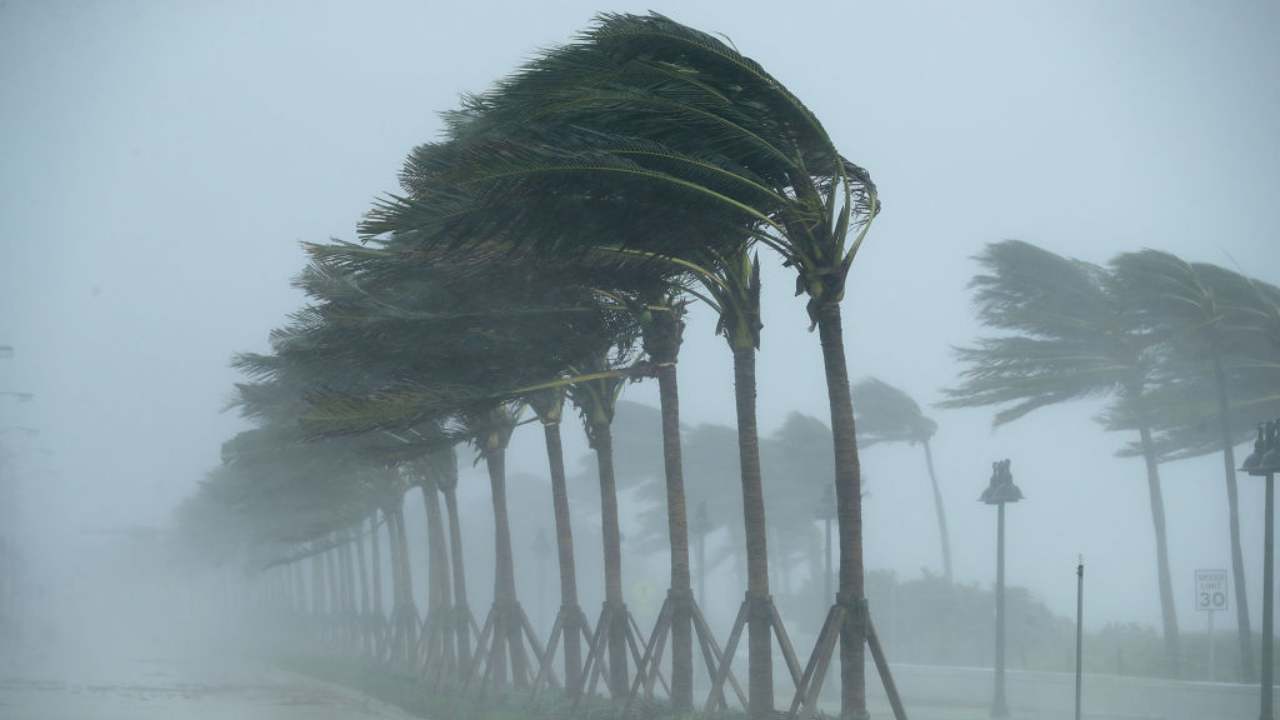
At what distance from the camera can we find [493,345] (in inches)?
747

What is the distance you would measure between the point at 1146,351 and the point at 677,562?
70.9ft

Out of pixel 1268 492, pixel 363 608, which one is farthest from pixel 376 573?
pixel 1268 492

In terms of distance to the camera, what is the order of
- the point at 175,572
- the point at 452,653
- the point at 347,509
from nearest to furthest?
1. the point at 452,653
2. the point at 347,509
3. the point at 175,572

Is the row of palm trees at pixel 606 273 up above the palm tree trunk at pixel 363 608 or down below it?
above

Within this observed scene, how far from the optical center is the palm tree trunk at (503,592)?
27.6 metres

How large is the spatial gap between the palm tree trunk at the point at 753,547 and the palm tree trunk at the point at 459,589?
1484 cm

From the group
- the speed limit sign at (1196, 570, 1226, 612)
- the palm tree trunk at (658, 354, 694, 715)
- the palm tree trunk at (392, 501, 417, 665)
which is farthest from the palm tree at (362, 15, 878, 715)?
the palm tree trunk at (392, 501, 417, 665)

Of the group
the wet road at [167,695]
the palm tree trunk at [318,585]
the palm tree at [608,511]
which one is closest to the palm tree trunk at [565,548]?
the palm tree at [608,511]

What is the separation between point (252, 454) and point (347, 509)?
759cm

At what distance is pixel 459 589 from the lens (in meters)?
33.4

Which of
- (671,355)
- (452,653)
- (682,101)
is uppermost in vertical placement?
(682,101)

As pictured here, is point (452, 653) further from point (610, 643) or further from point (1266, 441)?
point (1266, 441)

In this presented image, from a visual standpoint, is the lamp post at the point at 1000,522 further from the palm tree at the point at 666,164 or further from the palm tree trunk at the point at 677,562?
the palm tree at the point at 666,164

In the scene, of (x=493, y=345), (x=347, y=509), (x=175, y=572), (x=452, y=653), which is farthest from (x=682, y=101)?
(x=175, y=572)
